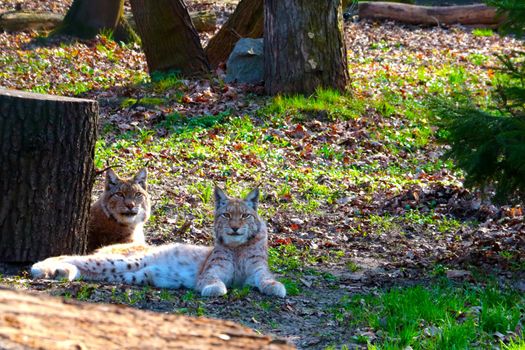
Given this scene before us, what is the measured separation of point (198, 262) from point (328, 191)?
387 centimetres

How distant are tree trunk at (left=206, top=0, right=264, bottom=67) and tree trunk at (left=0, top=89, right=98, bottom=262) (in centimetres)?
996

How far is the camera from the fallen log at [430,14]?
76.9ft

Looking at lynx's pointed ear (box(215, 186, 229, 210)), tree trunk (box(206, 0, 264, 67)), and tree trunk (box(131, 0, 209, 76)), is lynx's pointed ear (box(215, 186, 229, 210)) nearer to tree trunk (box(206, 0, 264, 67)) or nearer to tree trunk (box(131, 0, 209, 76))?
tree trunk (box(131, 0, 209, 76))

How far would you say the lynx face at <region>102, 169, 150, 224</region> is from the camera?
901cm

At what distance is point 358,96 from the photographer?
51.6 feet

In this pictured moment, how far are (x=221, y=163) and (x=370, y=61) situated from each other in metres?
7.88

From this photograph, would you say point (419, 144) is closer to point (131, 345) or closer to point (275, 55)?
point (275, 55)

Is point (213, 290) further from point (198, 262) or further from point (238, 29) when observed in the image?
point (238, 29)

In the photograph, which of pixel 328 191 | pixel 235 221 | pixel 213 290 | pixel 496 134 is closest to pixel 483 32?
pixel 328 191

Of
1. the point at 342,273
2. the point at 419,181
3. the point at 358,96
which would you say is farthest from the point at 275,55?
the point at 342,273

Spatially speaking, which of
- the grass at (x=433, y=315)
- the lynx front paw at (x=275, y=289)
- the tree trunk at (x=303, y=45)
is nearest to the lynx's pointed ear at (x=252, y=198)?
the lynx front paw at (x=275, y=289)

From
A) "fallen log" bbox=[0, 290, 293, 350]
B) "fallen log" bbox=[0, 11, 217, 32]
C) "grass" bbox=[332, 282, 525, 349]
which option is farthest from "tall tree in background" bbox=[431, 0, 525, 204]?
"fallen log" bbox=[0, 11, 217, 32]

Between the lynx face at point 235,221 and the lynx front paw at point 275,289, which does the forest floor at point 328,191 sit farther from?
the lynx face at point 235,221

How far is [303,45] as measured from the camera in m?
15.0
